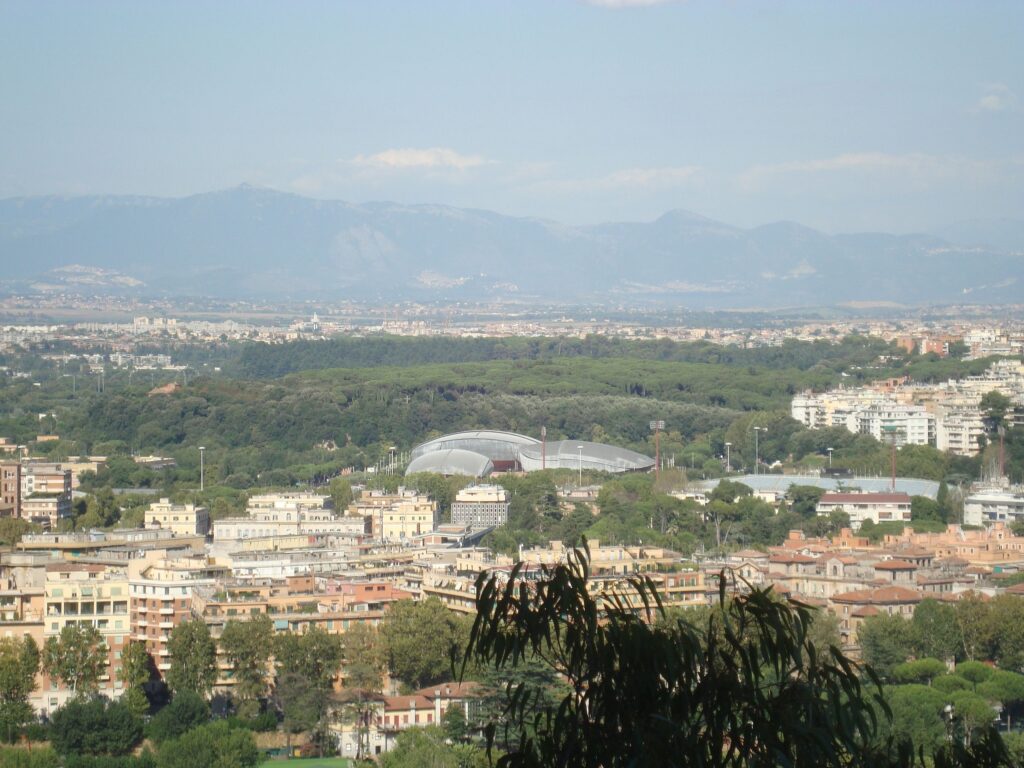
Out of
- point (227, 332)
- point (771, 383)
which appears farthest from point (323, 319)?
point (771, 383)

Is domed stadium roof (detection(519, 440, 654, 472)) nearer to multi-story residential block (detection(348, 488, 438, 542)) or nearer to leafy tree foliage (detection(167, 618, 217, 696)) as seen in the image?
multi-story residential block (detection(348, 488, 438, 542))

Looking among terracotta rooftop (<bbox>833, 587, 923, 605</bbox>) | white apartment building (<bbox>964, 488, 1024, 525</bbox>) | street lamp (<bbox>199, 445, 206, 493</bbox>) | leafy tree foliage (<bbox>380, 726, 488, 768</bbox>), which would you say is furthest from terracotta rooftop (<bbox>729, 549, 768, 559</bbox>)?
street lamp (<bbox>199, 445, 206, 493</bbox>)

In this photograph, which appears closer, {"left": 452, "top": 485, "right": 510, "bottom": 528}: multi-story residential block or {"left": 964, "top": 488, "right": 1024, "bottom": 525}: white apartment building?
{"left": 964, "top": 488, "right": 1024, "bottom": 525}: white apartment building

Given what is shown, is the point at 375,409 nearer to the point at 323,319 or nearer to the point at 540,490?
the point at 540,490

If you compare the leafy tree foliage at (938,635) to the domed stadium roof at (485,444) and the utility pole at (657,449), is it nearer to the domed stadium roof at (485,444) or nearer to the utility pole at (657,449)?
the utility pole at (657,449)

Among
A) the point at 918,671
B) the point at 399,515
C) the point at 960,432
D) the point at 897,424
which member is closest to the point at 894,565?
the point at 918,671
